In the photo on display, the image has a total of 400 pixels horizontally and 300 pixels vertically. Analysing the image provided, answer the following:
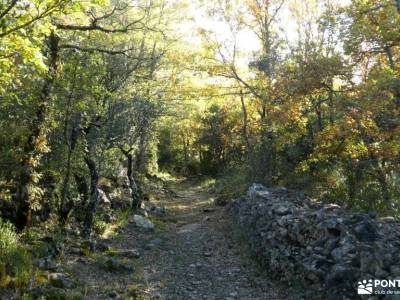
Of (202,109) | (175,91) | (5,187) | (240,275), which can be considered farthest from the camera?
(202,109)

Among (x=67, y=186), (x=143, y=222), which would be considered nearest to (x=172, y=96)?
(x=143, y=222)

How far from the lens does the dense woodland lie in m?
9.42

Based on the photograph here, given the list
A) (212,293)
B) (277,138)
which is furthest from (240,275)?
(277,138)

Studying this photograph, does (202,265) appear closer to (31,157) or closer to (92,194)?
(92,194)

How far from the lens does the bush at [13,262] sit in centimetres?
678

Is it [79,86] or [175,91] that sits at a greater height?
[175,91]

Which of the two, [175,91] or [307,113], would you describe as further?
[175,91]

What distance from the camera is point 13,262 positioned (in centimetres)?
743

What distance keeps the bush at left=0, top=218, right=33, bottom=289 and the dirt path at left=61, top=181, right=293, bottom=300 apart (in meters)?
1.12

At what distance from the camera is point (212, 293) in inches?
318

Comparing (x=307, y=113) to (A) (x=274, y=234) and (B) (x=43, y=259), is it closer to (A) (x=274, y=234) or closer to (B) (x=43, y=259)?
(A) (x=274, y=234)

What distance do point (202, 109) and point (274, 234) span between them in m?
20.4

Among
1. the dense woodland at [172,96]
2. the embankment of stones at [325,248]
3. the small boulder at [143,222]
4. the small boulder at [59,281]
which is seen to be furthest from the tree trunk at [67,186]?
the embankment of stones at [325,248]

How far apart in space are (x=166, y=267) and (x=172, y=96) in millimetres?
11911
